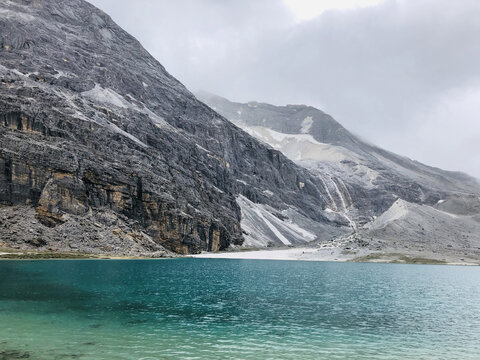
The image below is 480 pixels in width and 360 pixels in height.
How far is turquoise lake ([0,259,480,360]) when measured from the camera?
1055 inches

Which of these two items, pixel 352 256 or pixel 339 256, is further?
pixel 339 256

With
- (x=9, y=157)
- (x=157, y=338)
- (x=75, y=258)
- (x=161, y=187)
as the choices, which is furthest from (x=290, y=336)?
(x=161, y=187)

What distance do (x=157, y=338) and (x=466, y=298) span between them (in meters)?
50.6

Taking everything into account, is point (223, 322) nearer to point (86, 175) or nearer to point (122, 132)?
point (86, 175)

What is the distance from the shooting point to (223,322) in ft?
118

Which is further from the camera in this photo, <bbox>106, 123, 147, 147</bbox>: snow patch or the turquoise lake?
<bbox>106, 123, 147, 147</bbox>: snow patch

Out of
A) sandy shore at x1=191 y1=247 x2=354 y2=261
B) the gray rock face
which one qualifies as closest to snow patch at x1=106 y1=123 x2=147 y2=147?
the gray rock face

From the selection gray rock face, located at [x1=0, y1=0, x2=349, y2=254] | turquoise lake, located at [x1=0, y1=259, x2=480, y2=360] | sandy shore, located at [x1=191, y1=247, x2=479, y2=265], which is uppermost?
gray rock face, located at [x1=0, y1=0, x2=349, y2=254]

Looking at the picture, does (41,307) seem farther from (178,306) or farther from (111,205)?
(111,205)

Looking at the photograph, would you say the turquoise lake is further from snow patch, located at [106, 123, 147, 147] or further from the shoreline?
snow patch, located at [106, 123, 147, 147]

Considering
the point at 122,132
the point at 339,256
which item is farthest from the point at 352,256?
the point at 122,132

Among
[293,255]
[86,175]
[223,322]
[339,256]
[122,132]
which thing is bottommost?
[339,256]

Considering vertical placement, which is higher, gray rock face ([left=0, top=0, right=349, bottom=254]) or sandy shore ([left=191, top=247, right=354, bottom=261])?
gray rock face ([left=0, top=0, right=349, bottom=254])

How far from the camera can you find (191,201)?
582 ft
